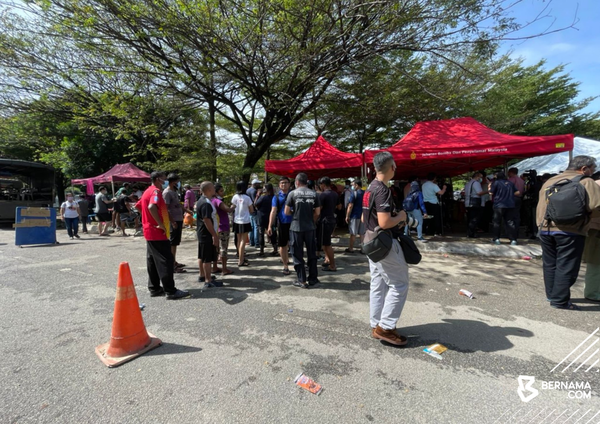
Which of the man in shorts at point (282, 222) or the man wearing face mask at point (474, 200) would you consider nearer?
the man in shorts at point (282, 222)

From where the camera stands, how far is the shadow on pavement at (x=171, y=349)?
2.76 meters

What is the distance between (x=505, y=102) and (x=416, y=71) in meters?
7.74

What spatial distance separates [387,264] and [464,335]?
1.26 meters

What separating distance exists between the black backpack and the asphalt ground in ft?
3.91

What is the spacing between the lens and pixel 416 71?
34.4 ft

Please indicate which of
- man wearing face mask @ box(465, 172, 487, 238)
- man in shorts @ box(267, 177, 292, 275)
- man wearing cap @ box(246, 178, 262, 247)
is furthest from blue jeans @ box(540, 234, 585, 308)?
man wearing cap @ box(246, 178, 262, 247)

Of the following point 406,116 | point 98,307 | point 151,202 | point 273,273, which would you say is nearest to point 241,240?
point 273,273

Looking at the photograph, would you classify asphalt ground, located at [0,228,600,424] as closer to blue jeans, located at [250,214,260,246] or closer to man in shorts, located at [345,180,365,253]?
man in shorts, located at [345,180,365,253]

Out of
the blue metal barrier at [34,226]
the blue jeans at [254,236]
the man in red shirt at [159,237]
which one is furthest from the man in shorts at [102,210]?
the man in red shirt at [159,237]

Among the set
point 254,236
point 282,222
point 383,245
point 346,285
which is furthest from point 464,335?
point 254,236

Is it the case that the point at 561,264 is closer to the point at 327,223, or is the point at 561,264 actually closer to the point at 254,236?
the point at 327,223

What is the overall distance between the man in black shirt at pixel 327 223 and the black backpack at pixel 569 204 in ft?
11.0

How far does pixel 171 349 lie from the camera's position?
2826 millimetres

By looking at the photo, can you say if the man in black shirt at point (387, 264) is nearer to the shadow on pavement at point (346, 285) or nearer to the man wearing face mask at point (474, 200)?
the shadow on pavement at point (346, 285)
